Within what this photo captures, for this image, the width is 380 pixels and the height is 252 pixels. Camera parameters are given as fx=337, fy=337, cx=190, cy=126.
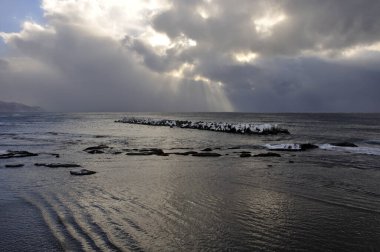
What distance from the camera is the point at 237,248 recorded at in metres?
7.42

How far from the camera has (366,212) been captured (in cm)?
1023

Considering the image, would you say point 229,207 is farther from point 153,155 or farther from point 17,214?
point 153,155

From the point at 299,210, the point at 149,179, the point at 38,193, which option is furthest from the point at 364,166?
the point at 38,193

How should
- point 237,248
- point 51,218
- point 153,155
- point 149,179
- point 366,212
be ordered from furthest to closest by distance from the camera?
point 153,155, point 149,179, point 366,212, point 51,218, point 237,248

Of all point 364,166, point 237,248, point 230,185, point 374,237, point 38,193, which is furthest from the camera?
point 364,166

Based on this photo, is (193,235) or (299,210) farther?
→ (299,210)

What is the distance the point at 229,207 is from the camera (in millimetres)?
Answer: 10695

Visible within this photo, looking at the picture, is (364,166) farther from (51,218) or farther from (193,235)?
(51,218)

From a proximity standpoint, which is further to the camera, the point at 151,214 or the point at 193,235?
the point at 151,214

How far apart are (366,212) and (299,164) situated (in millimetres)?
10167

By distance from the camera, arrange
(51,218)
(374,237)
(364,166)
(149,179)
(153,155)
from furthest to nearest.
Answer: (153,155) → (364,166) → (149,179) → (51,218) → (374,237)

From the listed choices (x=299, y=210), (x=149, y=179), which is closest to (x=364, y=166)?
(x=299, y=210)

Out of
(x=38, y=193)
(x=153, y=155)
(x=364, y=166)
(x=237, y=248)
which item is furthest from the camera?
(x=153, y=155)

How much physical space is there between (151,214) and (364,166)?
1504 cm
